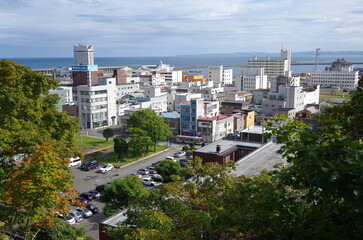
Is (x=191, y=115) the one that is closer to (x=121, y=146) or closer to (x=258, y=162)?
(x=121, y=146)

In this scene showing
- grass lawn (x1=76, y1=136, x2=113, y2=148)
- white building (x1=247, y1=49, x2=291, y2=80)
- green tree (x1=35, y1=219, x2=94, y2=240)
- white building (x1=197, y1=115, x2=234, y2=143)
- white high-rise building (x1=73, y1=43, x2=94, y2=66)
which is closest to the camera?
green tree (x1=35, y1=219, x2=94, y2=240)

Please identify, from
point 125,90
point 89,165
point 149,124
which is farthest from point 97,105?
point 125,90

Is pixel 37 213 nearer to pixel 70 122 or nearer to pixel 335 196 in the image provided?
pixel 70 122

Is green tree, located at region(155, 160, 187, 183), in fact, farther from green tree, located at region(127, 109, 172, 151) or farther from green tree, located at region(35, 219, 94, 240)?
green tree, located at region(127, 109, 172, 151)

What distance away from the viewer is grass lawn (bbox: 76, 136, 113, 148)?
27788mm

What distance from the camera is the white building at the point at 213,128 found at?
2852 centimetres

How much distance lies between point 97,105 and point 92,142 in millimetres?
6541

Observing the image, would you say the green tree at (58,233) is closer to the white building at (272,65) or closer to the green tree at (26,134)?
the green tree at (26,134)

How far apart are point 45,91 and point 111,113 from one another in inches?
1046

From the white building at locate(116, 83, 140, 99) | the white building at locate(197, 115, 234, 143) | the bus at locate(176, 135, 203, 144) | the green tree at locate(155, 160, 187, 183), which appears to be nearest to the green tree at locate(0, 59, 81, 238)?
the green tree at locate(155, 160, 187, 183)

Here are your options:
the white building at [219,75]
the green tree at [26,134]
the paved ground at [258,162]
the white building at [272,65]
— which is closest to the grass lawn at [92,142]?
the paved ground at [258,162]

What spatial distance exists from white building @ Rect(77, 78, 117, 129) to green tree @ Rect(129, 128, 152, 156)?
426 inches

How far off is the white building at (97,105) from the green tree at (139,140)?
10.8 metres

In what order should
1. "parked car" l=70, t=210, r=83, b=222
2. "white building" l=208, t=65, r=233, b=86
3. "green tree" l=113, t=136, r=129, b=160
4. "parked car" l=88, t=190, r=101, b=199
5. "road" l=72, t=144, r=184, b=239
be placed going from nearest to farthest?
"parked car" l=70, t=210, r=83, b=222 < "road" l=72, t=144, r=184, b=239 < "parked car" l=88, t=190, r=101, b=199 < "green tree" l=113, t=136, r=129, b=160 < "white building" l=208, t=65, r=233, b=86
